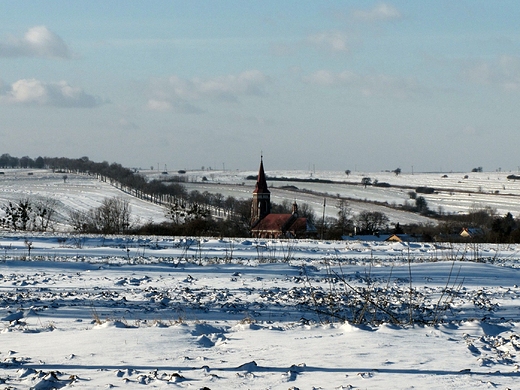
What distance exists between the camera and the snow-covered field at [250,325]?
5977 mm

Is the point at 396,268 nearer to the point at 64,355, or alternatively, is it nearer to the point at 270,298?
the point at 270,298

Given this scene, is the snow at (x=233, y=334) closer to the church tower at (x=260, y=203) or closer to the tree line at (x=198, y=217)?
the tree line at (x=198, y=217)

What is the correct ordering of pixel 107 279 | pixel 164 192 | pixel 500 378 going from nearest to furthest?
pixel 500 378 → pixel 107 279 → pixel 164 192

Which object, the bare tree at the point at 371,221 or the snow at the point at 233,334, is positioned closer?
the snow at the point at 233,334

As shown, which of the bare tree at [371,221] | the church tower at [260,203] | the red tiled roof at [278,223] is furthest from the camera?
the bare tree at [371,221]

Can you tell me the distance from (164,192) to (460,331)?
9977 cm

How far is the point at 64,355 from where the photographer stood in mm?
6746

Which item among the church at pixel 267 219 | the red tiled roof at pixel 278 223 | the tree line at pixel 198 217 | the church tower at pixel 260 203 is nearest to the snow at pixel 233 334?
the tree line at pixel 198 217

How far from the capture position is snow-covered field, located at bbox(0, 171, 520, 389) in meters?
5.98

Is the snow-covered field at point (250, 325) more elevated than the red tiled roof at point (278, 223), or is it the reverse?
the snow-covered field at point (250, 325)

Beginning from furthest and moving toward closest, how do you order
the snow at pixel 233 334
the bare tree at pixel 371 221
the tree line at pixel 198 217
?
the bare tree at pixel 371 221, the tree line at pixel 198 217, the snow at pixel 233 334

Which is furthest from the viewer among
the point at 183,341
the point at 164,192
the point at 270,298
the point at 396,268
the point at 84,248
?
the point at 164,192

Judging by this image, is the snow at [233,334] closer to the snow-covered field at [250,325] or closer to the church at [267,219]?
the snow-covered field at [250,325]

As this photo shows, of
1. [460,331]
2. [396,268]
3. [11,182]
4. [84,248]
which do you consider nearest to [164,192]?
[11,182]
